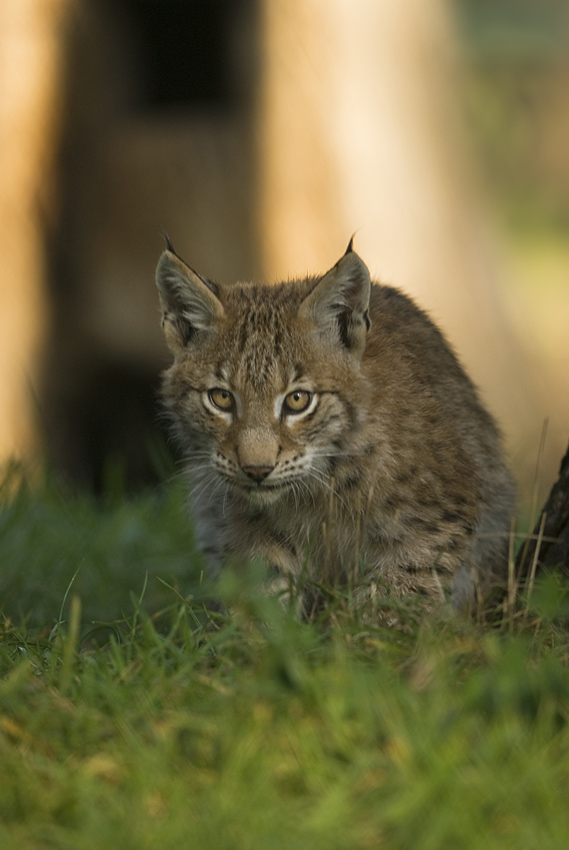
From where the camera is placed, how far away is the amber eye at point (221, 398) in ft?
12.3

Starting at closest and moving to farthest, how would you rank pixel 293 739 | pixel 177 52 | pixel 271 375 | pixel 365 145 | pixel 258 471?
pixel 293 739 → pixel 258 471 → pixel 271 375 → pixel 365 145 → pixel 177 52

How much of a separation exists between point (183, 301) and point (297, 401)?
24.8 inches

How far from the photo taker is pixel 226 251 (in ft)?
22.9

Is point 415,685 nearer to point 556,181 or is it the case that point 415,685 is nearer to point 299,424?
point 299,424

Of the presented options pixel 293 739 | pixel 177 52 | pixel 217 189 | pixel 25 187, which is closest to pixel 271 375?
pixel 293 739

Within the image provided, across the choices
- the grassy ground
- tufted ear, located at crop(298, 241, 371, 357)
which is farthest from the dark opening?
the grassy ground

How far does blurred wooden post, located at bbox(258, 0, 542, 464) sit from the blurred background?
13mm

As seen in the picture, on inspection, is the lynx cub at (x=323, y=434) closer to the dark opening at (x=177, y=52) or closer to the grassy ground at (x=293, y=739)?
the grassy ground at (x=293, y=739)

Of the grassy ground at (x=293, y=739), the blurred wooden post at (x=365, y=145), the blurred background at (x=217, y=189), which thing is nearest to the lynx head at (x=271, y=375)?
the grassy ground at (x=293, y=739)

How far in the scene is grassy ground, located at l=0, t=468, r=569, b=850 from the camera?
208 cm

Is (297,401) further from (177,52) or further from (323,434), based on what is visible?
(177,52)

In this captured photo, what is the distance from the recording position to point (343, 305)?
3.73 meters

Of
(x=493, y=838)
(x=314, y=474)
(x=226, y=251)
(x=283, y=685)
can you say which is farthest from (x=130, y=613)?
(x=226, y=251)

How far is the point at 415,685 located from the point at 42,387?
5.43 m
